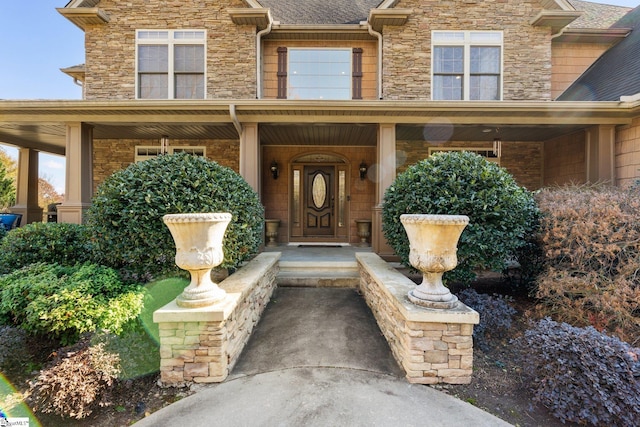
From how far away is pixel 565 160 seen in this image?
7.03 metres

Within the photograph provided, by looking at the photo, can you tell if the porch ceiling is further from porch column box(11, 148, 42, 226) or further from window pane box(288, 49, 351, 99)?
porch column box(11, 148, 42, 226)

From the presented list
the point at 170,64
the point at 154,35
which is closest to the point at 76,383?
the point at 170,64

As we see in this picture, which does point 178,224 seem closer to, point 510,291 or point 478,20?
point 510,291

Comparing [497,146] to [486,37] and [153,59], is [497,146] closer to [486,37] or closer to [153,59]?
[486,37]

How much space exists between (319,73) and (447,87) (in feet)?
10.8

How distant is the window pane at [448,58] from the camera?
24.3 ft

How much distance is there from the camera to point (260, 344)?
3193mm

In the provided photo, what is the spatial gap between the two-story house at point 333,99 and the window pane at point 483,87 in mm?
33

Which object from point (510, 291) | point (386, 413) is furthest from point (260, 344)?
point (510, 291)

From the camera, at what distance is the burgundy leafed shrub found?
2.98 meters

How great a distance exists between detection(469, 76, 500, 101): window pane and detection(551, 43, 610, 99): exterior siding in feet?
6.62

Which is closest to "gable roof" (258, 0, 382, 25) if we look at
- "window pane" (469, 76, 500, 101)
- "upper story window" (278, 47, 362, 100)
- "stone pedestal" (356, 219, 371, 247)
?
"upper story window" (278, 47, 362, 100)

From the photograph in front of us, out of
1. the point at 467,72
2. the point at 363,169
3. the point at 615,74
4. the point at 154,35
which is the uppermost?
the point at 154,35

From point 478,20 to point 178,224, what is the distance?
8.48 meters
